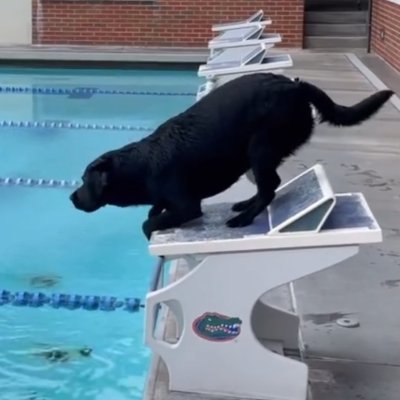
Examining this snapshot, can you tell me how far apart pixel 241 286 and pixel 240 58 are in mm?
6136

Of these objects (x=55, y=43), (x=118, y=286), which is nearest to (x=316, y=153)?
(x=118, y=286)

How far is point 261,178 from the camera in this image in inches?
132

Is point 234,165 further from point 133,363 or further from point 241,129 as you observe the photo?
point 133,363

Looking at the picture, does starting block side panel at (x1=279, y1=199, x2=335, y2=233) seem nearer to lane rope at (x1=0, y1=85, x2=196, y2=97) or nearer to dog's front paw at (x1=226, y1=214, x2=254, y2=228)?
dog's front paw at (x1=226, y1=214, x2=254, y2=228)

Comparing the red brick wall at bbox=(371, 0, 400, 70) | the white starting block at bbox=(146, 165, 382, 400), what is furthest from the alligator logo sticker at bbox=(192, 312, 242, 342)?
the red brick wall at bbox=(371, 0, 400, 70)

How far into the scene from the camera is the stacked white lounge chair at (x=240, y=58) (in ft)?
27.1

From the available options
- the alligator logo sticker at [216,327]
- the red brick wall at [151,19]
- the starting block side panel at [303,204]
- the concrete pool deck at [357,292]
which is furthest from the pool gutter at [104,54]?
the alligator logo sticker at [216,327]

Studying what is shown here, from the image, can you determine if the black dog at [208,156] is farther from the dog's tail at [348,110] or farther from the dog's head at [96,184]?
the dog's tail at [348,110]

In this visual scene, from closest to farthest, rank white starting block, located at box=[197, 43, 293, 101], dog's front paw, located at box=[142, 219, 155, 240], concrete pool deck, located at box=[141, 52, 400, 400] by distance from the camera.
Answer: concrete pool deck, located at box=[141, 52, 400, 400] → dog's front paw, located at box=[142, 219, 155, 240] → white starting block, located at box=[197, 43, 293, 101]

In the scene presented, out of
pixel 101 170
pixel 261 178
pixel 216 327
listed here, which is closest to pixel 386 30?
pixel 261 178

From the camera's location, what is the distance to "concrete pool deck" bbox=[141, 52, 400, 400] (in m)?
3.30

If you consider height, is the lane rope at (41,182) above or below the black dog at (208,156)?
below

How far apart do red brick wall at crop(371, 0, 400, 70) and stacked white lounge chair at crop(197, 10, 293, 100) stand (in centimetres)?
242

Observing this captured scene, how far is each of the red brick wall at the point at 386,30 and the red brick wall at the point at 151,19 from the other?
1.19 m
